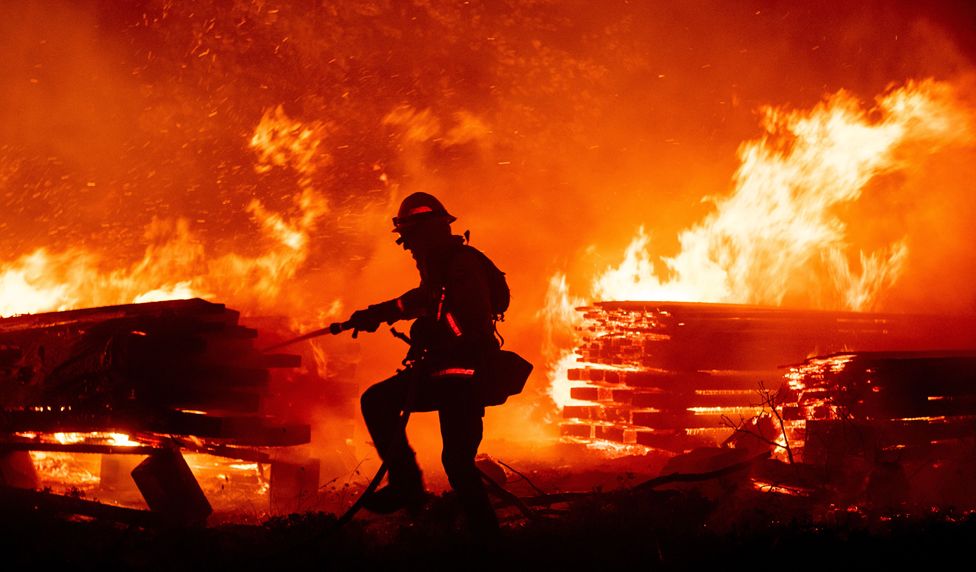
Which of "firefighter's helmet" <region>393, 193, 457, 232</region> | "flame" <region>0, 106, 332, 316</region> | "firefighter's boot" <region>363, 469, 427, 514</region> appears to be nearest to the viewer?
"firefighter's boot" <region>363, 469, 427, 514</region>

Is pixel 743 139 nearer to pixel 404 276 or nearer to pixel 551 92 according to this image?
pixel 551 92

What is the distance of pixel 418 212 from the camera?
Answer: 543 cm

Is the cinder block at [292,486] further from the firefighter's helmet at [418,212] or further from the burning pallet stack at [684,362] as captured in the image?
the burning pallet stack at [684,362]

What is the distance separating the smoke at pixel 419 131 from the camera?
14781mm

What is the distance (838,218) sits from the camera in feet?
51.7

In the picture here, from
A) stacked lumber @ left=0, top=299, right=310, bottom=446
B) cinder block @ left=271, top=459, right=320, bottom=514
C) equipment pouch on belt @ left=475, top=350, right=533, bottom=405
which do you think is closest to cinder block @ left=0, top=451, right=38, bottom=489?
stacked lumber @ left=0, top=299, right=310, bottom=446

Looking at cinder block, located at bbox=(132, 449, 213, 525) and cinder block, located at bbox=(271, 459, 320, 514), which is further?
cinder block, located at bbox=(271, 459, 320, 514)

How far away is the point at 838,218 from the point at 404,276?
989 cm

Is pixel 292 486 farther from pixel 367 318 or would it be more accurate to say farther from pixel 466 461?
pixel 466 461

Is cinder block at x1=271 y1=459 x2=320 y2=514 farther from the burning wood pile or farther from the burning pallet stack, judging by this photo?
the burning pallet stack

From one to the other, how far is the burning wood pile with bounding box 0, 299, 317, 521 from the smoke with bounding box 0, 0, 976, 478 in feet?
23.8

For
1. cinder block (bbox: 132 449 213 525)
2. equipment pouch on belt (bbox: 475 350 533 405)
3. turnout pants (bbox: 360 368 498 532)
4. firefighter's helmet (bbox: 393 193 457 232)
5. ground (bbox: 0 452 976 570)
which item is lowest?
ground (bbox: 0 452 976 570)

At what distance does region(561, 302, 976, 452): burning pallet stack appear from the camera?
33.7 feet

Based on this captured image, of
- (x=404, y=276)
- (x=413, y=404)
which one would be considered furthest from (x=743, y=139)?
(x=413, y=404)
